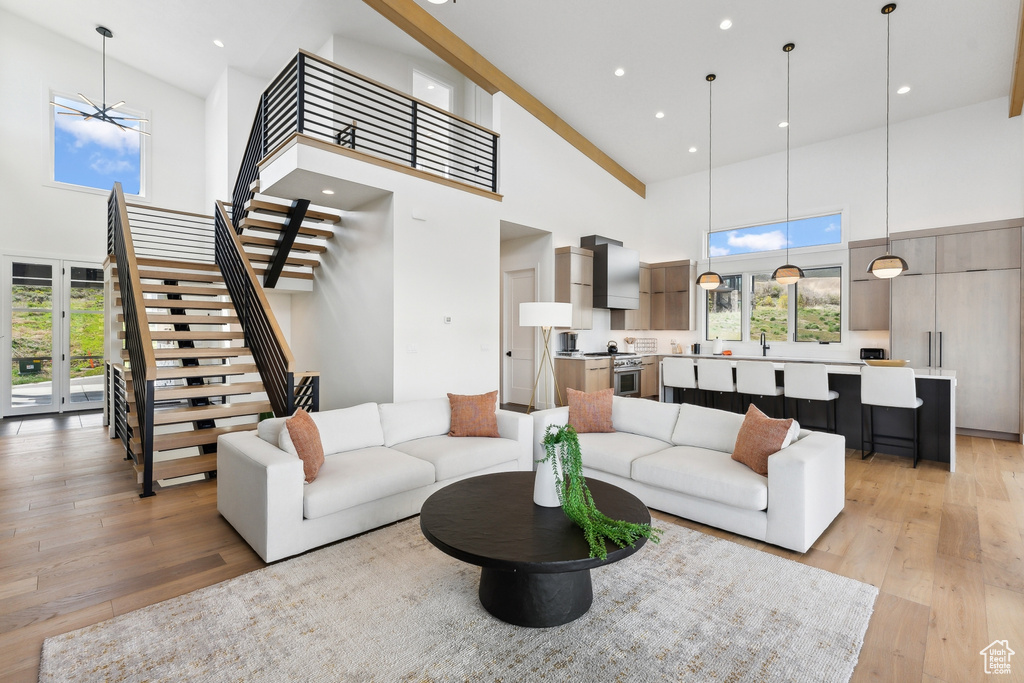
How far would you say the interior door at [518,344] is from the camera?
290 inches

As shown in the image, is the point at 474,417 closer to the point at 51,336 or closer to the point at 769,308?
the point at 769,308

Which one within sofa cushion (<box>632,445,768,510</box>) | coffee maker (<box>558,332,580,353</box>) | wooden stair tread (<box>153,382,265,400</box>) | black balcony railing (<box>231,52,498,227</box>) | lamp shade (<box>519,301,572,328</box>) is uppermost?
black balcony railing (<box>231,52,498,227</box>)

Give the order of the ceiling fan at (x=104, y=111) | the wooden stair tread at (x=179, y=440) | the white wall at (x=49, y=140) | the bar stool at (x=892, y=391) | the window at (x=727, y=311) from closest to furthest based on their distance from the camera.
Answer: the wooden stair tread at (x=179, y=440) → the bar stool at (x=892, y=391) → the ceiling fan at (x=104, y=111) → the white wall at (x=49, y=140) → the window at (x=727, y=311)

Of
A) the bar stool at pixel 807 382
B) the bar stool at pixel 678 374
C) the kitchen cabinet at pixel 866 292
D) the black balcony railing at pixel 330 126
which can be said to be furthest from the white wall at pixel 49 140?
the kitchen cabinet at pixel 866 292

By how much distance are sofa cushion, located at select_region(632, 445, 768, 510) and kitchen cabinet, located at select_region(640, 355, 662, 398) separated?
455 cm

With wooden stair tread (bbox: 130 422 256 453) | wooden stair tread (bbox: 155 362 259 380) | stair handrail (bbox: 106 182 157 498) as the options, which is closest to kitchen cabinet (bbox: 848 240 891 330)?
wooden stair tread (bbox: 155 362 259 380)

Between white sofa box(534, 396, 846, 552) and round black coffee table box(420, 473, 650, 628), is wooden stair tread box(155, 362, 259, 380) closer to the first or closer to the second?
white sofa box(534, 396, 846, 552)

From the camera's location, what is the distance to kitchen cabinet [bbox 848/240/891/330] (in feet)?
20.7

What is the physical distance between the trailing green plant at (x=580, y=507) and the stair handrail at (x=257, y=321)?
2.77 m

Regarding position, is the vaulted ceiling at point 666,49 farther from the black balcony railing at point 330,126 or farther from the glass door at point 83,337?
the glass door at point 83,337

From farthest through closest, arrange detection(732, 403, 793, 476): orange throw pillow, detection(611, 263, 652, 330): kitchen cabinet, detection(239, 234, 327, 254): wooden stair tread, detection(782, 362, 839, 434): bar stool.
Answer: detection(611, 263, 652, 330): kitchen cabinet
detection(239, 234, 327, 254): wooden stair tread
detection(782, 362, 839, 434): bar stool
detection(732, 403, 793, 476): orange throw pillow

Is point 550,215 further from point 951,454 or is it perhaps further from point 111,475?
point 111,475

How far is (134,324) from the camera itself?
4.30 meters

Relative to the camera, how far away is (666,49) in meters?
5.49
